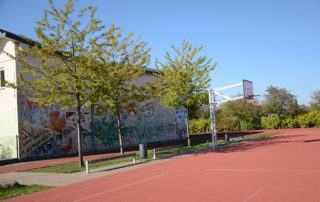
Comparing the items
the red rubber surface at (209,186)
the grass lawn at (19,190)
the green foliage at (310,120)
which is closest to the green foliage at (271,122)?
the green foliage at (310,120)

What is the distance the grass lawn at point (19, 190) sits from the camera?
8.92 m

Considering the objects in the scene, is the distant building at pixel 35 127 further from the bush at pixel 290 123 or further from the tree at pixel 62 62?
the bush at pixel 290 123

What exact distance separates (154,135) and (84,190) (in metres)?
25.3

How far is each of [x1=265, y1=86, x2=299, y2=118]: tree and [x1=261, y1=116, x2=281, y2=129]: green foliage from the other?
110 centimetres

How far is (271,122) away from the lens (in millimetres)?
41000

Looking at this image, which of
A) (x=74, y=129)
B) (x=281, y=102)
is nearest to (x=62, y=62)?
(x=74, y=129)

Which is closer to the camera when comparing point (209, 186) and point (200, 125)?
point (209, 186)

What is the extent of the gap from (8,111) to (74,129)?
5.59 m

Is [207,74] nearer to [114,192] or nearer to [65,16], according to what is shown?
[65,16]

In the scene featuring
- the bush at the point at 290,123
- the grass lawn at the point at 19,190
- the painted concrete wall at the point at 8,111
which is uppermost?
the painted concrete wall at the point at 8,111

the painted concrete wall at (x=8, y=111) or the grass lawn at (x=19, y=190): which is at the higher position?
the painted concrete wall at (x=8, y=111)

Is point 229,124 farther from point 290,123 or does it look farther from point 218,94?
point 218,94

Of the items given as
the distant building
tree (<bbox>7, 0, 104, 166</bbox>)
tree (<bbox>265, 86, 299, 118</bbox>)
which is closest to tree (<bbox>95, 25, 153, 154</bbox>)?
tree (<bbox>7, 0, 104, 166</bbox>)

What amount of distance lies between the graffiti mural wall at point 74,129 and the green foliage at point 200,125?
1349cm
